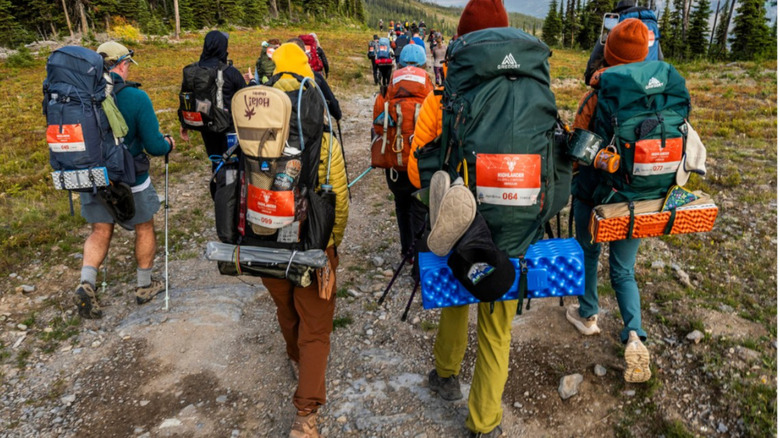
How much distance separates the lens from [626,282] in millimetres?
3881

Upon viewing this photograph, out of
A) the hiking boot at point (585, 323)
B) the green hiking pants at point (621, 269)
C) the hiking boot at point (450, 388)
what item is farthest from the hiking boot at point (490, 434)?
the hiking boot at point (585, 323)

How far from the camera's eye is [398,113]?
191 inches

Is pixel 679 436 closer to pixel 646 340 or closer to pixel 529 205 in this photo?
pixel 646 340

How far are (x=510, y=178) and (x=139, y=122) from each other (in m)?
4.33

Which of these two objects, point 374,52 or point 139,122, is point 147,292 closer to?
point 139,122

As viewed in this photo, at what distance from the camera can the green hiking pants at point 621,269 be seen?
380 cm

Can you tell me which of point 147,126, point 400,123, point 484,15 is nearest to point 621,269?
point 484,15

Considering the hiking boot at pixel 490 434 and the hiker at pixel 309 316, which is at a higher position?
the hiker at pixel 309 316

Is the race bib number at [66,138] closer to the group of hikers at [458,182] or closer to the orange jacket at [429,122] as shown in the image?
the group of hikers at [458,182]

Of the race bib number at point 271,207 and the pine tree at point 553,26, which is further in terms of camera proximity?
the pine tree at point 553,26

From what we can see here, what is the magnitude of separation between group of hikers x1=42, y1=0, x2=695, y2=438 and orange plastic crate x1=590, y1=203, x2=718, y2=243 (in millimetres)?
255

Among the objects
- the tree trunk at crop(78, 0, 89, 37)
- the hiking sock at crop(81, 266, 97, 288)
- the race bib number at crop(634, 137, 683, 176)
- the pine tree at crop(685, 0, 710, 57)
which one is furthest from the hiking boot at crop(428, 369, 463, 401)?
the pine tree at crop(685, 0, 710, 57)

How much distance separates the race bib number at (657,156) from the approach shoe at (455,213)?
1707mm

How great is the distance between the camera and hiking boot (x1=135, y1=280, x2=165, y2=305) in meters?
5.31
